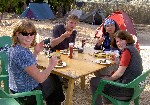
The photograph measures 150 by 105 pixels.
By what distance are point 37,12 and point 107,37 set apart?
285 inches

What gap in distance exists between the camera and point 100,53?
4.46 metres

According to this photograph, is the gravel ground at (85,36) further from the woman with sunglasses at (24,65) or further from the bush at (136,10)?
the woman with sunglasses at (24,65)

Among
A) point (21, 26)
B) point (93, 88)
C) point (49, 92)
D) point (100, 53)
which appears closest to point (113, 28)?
point (100, 53)

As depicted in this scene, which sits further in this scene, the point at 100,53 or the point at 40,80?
the point at 100,53

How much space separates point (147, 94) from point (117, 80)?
145cm

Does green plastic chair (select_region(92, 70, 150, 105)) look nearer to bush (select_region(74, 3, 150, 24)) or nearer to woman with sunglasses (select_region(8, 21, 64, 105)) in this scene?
woman with sunglasses (select_region(8, 21, 64, 105))

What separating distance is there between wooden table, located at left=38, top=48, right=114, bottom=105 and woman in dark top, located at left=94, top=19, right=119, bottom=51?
1.34 feet

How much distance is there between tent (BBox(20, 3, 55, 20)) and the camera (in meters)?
11.7

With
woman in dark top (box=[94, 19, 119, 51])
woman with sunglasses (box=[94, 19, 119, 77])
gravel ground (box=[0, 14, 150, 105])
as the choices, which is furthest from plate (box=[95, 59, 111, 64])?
gravel ground (box=[0, 14, 150, 105])

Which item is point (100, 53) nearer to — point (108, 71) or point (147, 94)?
point (108, 71)

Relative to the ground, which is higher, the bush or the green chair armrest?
the bush

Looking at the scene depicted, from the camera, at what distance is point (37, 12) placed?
38.7ft

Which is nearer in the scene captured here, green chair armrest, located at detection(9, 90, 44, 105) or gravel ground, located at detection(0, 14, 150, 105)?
green chair armrest, located at detection(9, 90, 44, 105)

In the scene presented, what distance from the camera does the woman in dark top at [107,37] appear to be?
15.5 feet
